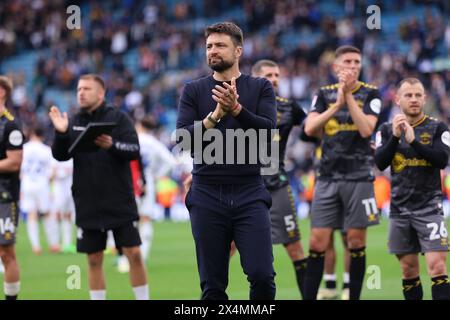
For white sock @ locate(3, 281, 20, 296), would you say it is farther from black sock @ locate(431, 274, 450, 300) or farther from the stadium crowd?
the stadium crowd

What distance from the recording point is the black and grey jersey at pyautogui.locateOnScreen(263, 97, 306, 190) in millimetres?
10695

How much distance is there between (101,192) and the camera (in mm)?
9844

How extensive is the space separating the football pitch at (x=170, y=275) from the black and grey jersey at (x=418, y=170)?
6.67 feet

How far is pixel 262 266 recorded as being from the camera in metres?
7.21

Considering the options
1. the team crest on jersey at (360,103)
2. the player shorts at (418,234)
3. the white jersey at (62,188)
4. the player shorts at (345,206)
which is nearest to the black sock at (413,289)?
the player shorts at (418,234)

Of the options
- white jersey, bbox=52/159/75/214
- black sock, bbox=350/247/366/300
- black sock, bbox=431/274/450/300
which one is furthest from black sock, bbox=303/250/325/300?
white jersey, bbox=52/159/75/214

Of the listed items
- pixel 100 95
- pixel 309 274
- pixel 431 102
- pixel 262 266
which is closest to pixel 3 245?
pixel 100 95

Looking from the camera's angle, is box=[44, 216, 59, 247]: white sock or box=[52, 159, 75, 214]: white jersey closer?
box=[44, 216, 59, 247]: white sock

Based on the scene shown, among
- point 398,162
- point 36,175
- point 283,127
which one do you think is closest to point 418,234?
point 398,162

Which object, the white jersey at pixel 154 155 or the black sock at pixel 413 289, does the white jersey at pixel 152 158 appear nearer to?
the white jersey at pixel 154 155

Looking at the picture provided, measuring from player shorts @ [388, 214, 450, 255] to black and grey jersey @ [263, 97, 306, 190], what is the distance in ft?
5.51

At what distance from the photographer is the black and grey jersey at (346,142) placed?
10.4 m

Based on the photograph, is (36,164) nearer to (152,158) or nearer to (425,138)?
(152,158)
